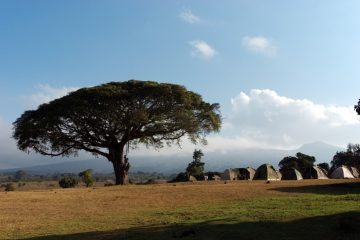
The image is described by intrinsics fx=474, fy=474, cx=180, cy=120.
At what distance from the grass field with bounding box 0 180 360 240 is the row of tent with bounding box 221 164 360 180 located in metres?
25.6

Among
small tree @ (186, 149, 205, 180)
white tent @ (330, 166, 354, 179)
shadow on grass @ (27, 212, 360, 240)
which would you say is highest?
small tree @ (186, 149, 205, 180)

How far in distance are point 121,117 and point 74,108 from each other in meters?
4.76

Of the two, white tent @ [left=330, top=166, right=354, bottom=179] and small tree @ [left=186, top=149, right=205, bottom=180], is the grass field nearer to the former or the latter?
white tent @ [left=330, top=166, right=354, bottom=179]

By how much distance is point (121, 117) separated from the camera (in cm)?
4731

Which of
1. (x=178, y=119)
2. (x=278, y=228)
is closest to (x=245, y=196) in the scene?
(x=278, y=228)

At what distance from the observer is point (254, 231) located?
14.6 meters

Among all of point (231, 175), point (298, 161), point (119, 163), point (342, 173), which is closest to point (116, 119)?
point (119, 163)

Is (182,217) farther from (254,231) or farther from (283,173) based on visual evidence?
(283,173)

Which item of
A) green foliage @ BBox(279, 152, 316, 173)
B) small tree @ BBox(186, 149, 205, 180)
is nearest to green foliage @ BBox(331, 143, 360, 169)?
green foliage @ BBox(279, 152, 316, 173)

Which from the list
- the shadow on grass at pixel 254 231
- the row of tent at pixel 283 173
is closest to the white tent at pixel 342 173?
the row of tent at pixel 283 173

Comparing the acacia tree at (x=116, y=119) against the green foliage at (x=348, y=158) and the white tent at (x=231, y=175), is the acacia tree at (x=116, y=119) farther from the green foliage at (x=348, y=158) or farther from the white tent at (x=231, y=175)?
the green foliage at (x=348, y=158)

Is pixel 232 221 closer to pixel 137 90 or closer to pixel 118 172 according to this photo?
pixel 137 90

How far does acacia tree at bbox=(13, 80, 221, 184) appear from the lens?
46281 mm

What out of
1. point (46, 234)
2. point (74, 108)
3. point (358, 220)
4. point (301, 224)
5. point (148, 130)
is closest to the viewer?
point (358, 220)
